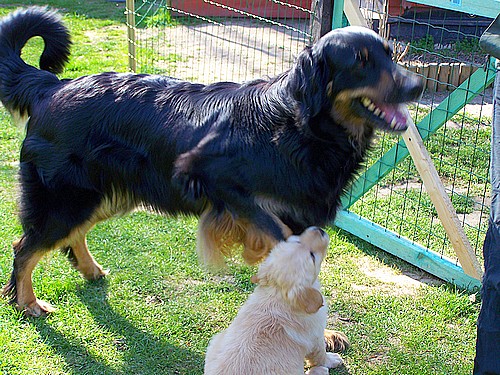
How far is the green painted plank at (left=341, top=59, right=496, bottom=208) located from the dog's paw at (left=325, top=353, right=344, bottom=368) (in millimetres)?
856

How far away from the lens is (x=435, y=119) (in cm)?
420

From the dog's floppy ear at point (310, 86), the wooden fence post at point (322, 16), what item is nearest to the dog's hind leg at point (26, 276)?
the dog's floppy ear at point (310, 86)

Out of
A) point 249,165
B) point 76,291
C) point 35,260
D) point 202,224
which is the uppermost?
point 249,165

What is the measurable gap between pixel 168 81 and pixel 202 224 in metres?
0.87

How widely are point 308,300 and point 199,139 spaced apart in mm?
1021

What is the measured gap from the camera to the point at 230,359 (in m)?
2.67

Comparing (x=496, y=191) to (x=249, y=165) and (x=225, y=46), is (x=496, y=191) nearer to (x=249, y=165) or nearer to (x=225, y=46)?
(x=249, y=165)

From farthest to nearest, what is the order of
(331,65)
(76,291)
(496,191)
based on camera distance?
(76,291), (331,65), (496,191)

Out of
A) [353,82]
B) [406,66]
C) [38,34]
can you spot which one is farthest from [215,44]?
[353,82]

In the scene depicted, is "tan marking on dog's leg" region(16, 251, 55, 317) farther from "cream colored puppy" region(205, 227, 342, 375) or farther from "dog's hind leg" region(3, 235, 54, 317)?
"cream colored puppy" region(205, 227, 342, 375)

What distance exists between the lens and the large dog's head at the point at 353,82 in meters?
2.93

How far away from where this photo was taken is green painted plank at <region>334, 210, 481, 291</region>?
13.5ft

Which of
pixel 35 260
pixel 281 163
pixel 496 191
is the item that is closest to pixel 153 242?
pixel 35 260

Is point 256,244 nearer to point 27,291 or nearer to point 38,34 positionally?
point 27,291
